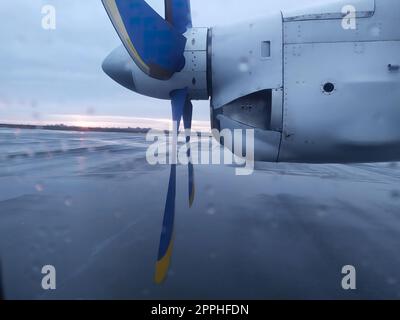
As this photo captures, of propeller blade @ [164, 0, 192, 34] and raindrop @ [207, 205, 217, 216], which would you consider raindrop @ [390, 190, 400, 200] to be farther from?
propeller blade @ [164, 0, 192, 34]

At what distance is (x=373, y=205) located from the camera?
6.23m

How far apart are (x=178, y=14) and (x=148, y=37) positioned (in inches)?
36.1

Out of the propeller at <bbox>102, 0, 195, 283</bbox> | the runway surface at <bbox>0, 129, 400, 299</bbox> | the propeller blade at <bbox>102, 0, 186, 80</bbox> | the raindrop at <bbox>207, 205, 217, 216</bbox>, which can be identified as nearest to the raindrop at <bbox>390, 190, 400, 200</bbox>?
the runway surface at <bbox>0, 129, 400, 299</bbox>

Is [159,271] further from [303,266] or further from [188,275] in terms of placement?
[303,266]

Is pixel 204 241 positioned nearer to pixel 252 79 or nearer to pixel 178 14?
pixel 252 79

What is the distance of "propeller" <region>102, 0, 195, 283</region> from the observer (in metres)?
3.08

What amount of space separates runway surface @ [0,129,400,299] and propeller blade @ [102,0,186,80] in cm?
246

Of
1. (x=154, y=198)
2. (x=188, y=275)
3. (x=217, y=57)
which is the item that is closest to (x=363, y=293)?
(x=188, y=275)

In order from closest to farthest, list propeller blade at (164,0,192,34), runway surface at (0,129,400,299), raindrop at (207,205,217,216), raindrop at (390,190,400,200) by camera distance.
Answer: runway surface at (0,129,400,299)
propeller blade at (164,0,192,34)
raindrop at (207,205,217,216)
raindrop at (390,190,400,200)

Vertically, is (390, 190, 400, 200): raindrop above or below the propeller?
below

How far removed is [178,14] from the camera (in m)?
4.03

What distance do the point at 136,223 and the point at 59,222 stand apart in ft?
4.51

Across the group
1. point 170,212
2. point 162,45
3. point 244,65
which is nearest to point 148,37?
point 162,45

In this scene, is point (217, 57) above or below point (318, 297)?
above
